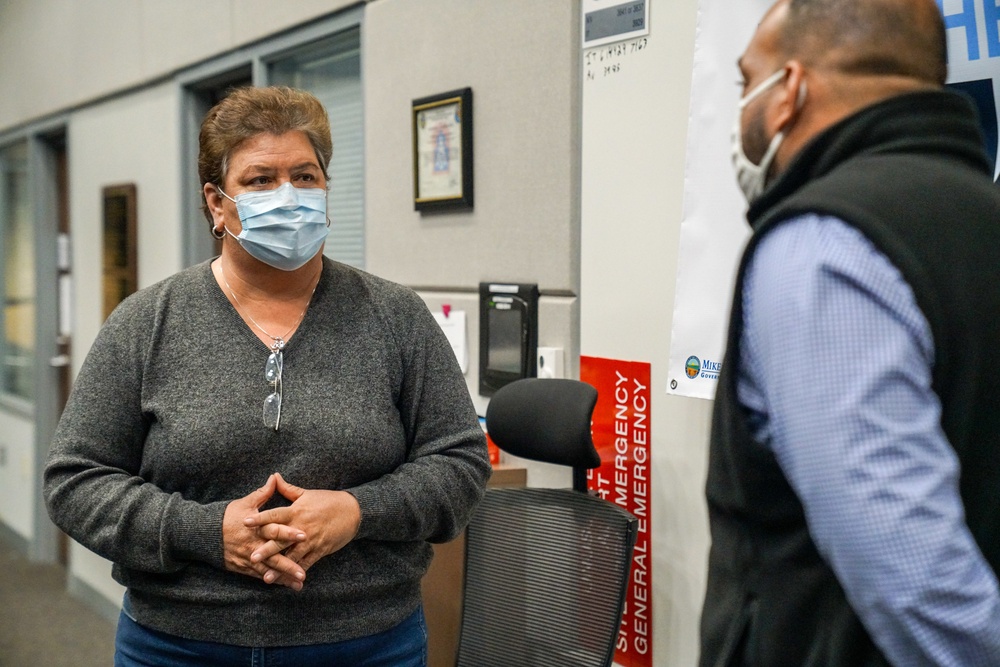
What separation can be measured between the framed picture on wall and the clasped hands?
1.12 m

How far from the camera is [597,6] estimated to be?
1.83 metres

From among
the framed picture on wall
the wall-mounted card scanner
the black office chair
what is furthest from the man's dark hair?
the framed picture on wall

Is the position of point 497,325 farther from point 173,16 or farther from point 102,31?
point 102,31

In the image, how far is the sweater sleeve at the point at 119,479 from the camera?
119 cm

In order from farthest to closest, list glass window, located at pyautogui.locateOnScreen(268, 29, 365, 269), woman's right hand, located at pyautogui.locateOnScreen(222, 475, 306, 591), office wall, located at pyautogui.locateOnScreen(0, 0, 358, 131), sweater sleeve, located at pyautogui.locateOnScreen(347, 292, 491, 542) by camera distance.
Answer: office wall, located at pyautogui.locateOnScreen(0, 0, 358, 131) → glass window, located at pyautogui.locateOnScreen(268, 29, 365, 269) → sweater sleeve, located at pyautogui.locateOnScreen(347, 292, 491, 542) → woman's right hand, located at pyautogui.locateOnScreen(222, 475, 306, 591)

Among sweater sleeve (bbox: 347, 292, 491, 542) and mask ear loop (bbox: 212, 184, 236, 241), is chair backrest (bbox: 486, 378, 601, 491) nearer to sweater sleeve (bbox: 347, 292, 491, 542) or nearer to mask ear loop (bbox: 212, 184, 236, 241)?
sweater sleeve (bbox: 347, 292, 491, 542)

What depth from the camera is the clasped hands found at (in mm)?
1183

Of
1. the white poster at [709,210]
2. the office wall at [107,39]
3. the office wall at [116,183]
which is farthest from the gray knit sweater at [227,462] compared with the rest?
the office wall at [116,183]

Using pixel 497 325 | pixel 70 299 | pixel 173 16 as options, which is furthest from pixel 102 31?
pixel 497 325

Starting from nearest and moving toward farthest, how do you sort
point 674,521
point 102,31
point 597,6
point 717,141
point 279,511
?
point 279,511 → point 717,141 → point 674,521 → point 597,6 → point 102,31

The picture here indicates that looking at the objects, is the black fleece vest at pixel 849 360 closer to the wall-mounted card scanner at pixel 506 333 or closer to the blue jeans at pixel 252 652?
Answer: the blue jeans at pixel 252 652

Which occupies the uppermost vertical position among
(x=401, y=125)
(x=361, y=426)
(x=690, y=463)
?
(x=401, y=125)

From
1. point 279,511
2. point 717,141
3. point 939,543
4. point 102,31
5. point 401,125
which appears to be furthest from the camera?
point 102,31

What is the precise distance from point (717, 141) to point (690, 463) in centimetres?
57
